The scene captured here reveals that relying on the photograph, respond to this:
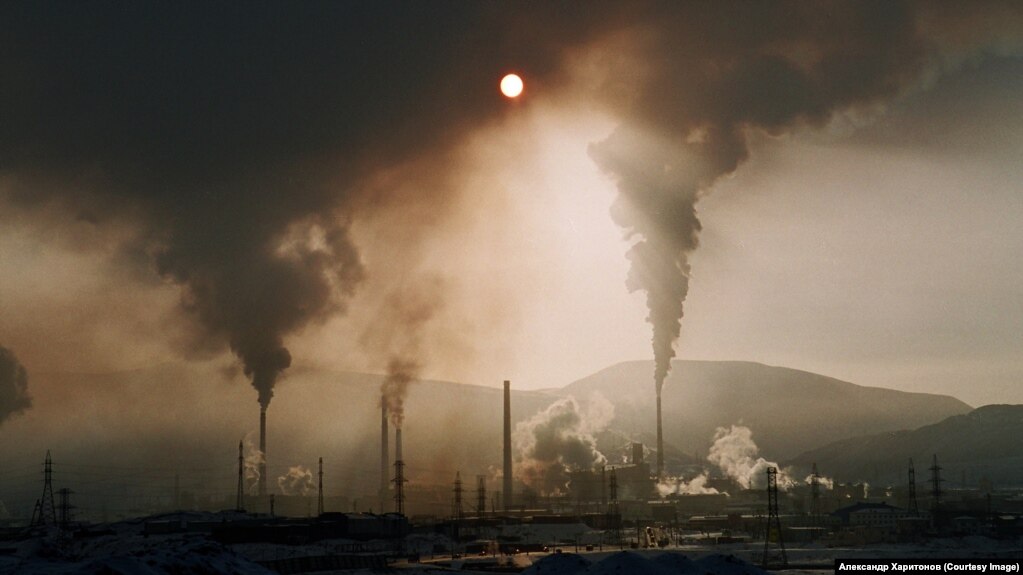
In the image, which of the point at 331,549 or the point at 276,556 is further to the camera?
the point at 331,549

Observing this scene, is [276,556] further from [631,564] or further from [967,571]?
[967,571]

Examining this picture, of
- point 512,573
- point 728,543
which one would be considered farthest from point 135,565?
point 728,543

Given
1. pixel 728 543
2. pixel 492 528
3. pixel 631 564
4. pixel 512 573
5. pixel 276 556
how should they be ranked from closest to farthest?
pixel 631 564, pixel 512 573, pixel 276 556, pixel 728 543, pixel 492 528

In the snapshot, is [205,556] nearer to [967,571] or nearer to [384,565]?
[384,565]

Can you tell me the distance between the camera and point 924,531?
14600 cm

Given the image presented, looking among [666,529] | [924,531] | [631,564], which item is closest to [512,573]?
[631,564]

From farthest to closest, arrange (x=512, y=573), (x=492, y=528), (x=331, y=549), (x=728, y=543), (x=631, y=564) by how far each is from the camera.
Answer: (x=492, y=528), (x=728, y=543), (x=331, y=549), (x=512, y=573), (x=631, y=564)

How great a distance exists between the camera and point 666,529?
175 m

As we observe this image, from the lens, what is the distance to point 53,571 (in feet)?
186

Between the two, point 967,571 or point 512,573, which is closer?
point 967,571

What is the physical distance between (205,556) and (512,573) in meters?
29.9

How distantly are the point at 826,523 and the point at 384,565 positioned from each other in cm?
10609

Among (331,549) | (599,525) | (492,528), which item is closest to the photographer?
(331,549)

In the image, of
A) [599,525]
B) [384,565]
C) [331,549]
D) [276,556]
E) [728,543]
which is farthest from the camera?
[599,525]
